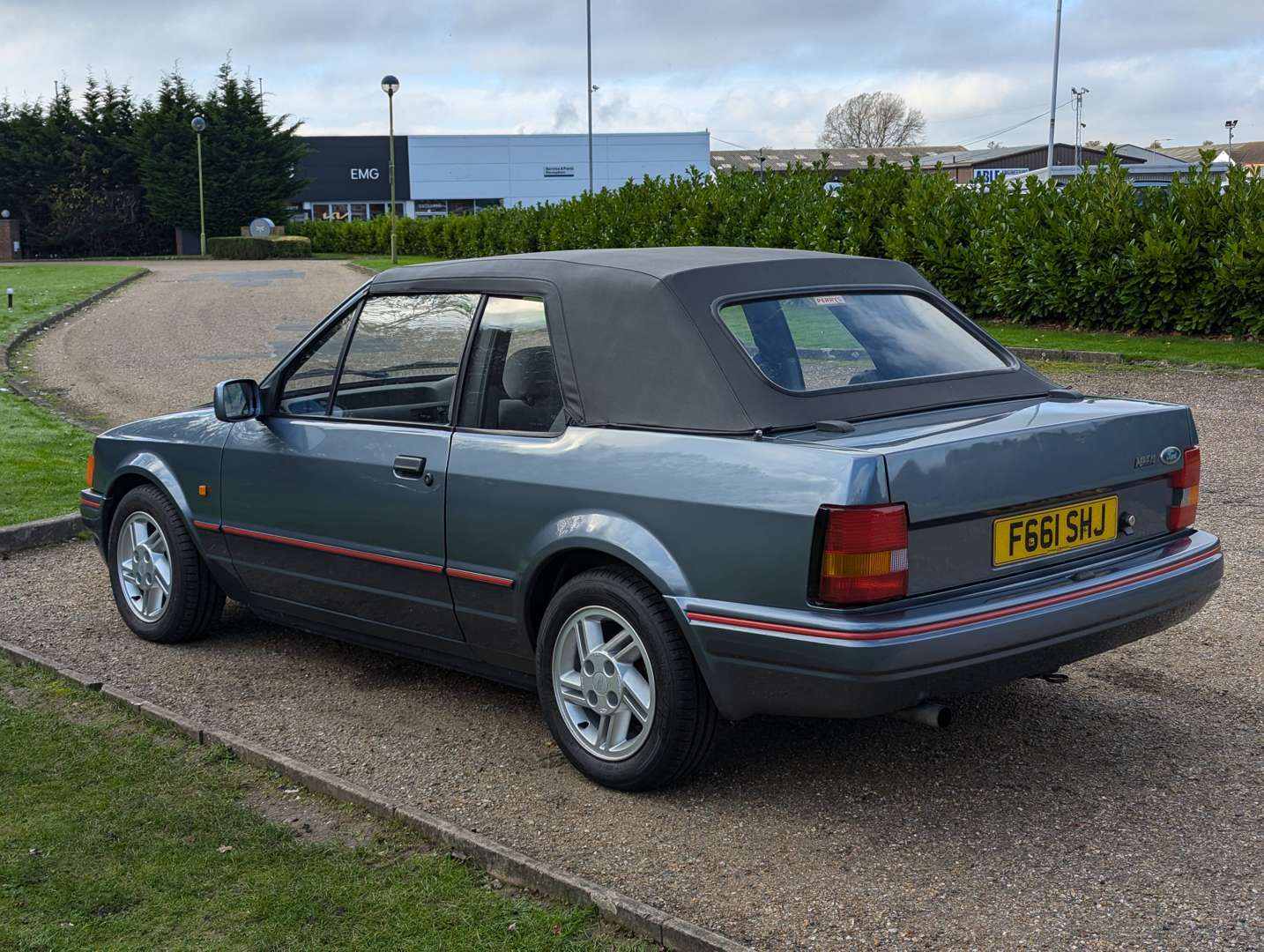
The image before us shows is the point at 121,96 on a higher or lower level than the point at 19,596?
higher

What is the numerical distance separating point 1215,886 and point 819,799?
3.78 ft

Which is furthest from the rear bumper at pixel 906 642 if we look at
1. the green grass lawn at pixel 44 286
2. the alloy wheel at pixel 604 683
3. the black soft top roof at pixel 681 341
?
the green grass lawn at pixel 44 286

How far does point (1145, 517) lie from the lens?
434 cm

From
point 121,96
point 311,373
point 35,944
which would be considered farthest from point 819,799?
point 121,96

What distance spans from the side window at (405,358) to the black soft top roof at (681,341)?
0.13 metres

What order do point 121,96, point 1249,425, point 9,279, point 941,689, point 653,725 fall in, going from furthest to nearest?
point 121,96
point 9,279
point 1249,425
point 653,725
point 941,689

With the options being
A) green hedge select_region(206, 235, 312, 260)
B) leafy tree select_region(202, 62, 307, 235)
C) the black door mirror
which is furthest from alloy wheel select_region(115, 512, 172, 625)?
leafy tree select_region(202, 62, 307, 235)

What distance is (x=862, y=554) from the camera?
3.63m

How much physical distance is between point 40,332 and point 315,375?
1968 cm

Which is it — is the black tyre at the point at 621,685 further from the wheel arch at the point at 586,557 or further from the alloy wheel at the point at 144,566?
the alloy wheel at the point at 144,566

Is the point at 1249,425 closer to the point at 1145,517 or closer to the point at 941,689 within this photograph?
the point at 1145,517

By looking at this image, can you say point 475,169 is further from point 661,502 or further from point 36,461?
point 661,502

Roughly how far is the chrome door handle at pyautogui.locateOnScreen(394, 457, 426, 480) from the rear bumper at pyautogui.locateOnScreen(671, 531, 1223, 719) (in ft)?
4.11

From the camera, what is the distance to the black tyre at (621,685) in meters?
4.04
